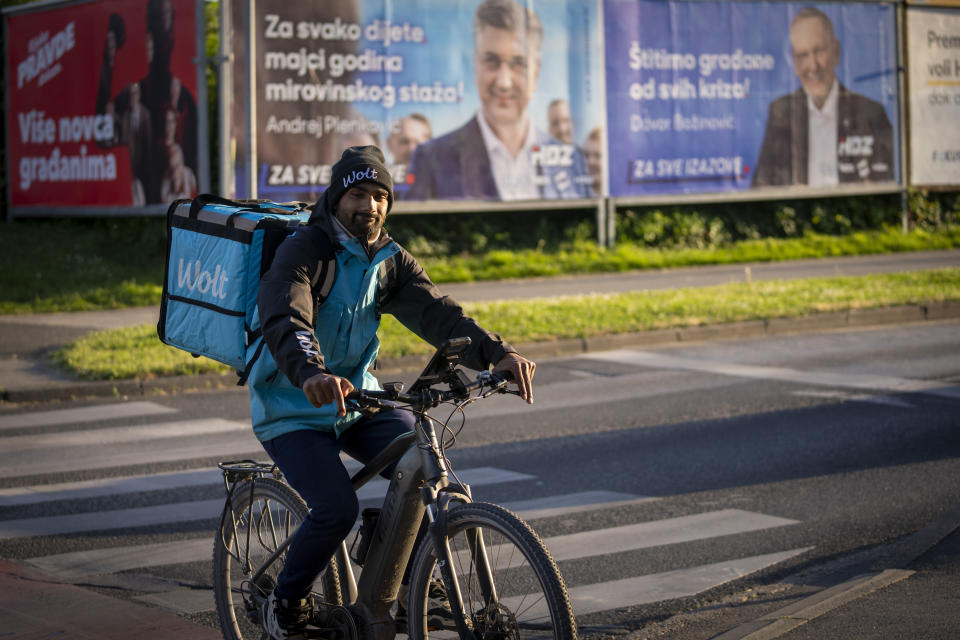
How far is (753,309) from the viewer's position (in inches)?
602

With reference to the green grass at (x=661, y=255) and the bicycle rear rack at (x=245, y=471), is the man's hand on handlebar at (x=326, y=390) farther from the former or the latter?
the green grass at (x=661, y=255)

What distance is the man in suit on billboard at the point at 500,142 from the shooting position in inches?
878

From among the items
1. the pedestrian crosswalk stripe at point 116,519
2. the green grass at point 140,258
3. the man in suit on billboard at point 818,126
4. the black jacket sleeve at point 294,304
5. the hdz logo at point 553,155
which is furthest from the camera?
the man in suit on billboard at point 818,126

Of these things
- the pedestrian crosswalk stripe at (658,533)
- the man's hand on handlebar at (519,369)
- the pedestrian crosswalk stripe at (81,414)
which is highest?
the man's hand on handlebar at (519,369)

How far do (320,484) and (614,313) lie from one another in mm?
11312

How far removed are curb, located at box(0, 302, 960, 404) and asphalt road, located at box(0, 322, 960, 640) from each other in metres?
0.36

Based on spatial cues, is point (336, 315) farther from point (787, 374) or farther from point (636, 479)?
point (787, 374)

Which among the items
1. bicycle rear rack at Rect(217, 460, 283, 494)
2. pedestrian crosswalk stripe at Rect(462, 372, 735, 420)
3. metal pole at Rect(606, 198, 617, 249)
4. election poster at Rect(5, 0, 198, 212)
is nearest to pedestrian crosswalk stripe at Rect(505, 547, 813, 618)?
bicycle rear rack at Rect(217, 460, 283, 494)

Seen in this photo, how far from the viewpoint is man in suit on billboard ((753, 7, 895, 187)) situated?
26719mm

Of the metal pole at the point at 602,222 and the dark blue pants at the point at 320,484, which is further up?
the metal pole at the point at 602,222

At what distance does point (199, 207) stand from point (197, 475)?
3.77m

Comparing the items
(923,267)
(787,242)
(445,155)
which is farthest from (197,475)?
(787,242)

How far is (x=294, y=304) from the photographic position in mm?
3881

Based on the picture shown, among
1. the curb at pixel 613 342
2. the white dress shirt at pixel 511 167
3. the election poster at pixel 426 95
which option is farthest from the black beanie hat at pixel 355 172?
the white dress shirt at pixel 511 167
